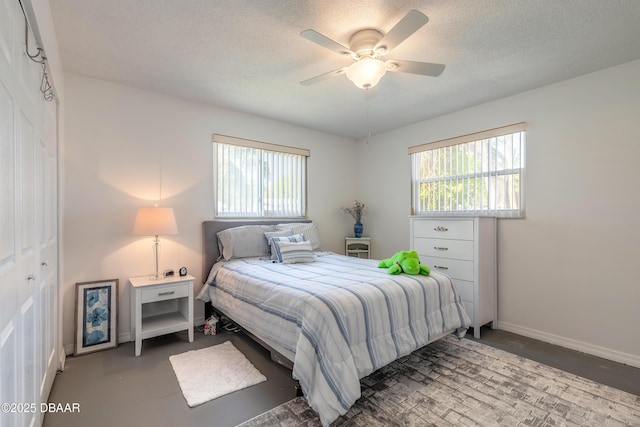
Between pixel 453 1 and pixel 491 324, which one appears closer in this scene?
pixel 453 1

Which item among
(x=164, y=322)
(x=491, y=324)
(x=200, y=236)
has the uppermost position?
(x=200, y=236)

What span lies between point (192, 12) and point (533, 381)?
356 centimetres

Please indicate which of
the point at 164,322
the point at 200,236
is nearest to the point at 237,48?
the point at 200,236

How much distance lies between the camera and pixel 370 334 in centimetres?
194

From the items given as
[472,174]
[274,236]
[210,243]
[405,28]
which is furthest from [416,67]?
[210,243]

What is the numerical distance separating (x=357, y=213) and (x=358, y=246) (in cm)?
55

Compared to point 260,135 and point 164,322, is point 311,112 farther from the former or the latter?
point 164,322

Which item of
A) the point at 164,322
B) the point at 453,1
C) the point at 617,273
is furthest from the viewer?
the point at 164,322

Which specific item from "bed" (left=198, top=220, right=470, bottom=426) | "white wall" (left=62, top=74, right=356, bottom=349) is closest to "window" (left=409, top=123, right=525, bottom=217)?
"bed" (left=198, top=220, right=470, bottom=426)

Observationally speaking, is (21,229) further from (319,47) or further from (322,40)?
(319,47)

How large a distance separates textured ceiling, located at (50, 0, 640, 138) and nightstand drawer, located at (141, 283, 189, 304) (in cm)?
201

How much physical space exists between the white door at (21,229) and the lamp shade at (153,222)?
86 cm

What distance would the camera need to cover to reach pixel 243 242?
3379 mm

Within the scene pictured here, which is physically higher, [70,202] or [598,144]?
[598,144]
